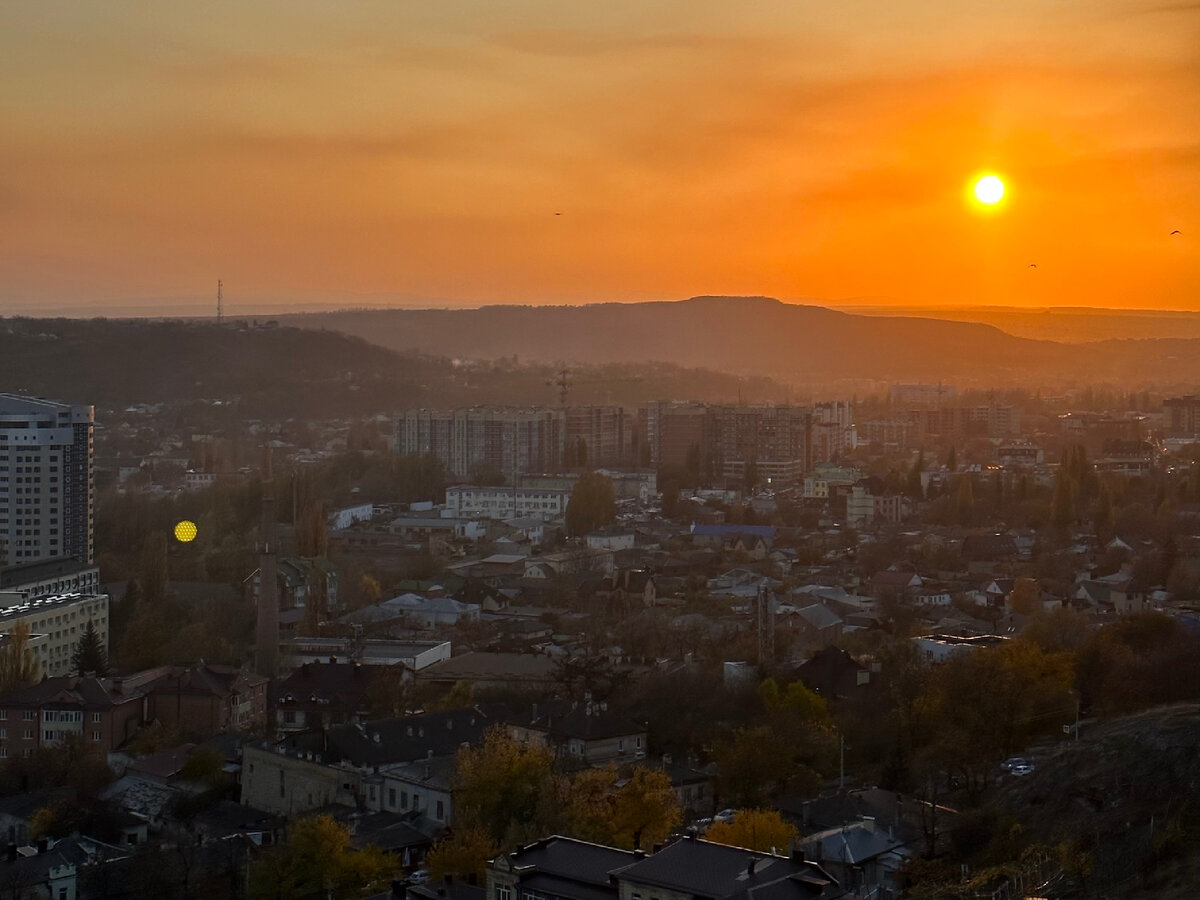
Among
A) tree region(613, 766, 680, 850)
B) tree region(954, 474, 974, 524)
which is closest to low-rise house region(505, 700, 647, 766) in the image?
tree region(613, 766, 680, 850)

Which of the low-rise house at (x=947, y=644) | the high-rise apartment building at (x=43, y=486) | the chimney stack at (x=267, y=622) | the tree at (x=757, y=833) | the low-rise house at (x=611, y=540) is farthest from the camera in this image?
the low-rise house at (x=611, y=540)

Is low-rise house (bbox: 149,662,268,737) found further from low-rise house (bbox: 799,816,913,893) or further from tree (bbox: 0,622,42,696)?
low-rise house (bbox: 799,816,913,893)

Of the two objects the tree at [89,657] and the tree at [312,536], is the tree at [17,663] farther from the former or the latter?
the tree at [312,536]

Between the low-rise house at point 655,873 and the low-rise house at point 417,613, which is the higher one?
the low-rise house at point 655,873

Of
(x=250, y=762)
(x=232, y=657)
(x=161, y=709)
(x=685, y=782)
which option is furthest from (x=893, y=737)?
(x=232, y=657)

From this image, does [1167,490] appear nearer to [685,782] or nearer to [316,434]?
[685,782]

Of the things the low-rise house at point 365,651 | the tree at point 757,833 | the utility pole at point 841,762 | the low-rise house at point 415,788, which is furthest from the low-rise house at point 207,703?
the tree at point 757,833

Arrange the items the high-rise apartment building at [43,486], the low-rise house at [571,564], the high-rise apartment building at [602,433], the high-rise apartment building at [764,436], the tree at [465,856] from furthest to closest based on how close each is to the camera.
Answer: the high-rise apartment building at [602,433] < the high-rise apartment building at [764,436] < the high-rise apartment building at [43,486] < the low-rise house at [571,564] < the tree at [465,856]
